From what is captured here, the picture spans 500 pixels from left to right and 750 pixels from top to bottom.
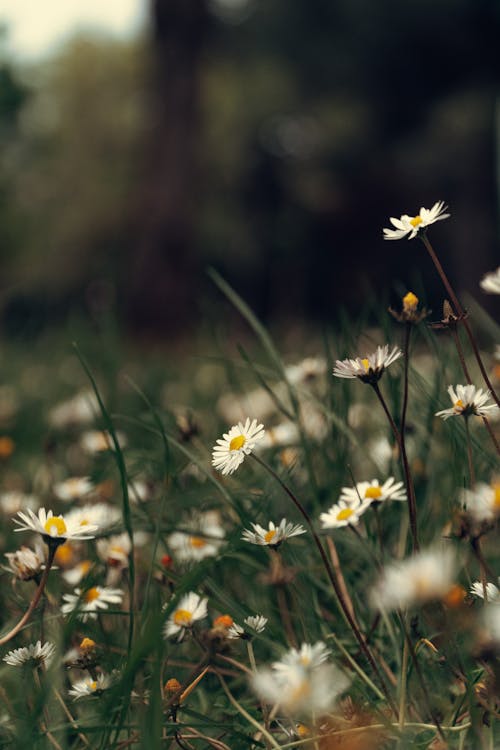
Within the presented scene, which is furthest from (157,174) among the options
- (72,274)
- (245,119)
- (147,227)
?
(72,274)

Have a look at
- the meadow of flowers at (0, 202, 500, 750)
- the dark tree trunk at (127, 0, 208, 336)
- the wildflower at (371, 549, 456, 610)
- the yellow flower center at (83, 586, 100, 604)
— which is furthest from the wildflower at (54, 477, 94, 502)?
the dark tree trunk at (127, 0, 208, 336)

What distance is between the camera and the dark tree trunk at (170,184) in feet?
19.1

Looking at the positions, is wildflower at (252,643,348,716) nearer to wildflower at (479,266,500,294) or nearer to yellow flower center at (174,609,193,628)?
yellow flower center at (174,609,193,628)

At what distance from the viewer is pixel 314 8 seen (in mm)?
10336

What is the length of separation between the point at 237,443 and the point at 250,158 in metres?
17.0

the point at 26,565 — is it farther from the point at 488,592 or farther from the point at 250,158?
the point at 250,158

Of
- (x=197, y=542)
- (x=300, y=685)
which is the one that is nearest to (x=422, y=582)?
(x=300, y=685)

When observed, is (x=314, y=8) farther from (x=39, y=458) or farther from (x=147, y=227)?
(x=39, y=458)

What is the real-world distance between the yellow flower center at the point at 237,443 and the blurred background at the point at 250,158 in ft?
0.83

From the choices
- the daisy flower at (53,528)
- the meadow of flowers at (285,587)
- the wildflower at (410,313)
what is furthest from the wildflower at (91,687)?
the wildflower at (410,313)

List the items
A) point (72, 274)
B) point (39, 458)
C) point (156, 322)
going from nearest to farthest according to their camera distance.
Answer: point (39, 458), point (156, 322), point (72, 274)

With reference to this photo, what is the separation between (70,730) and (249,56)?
1353cm

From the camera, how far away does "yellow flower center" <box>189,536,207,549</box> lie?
81 cm

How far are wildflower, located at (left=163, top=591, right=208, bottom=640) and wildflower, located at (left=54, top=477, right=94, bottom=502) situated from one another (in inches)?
13.1
